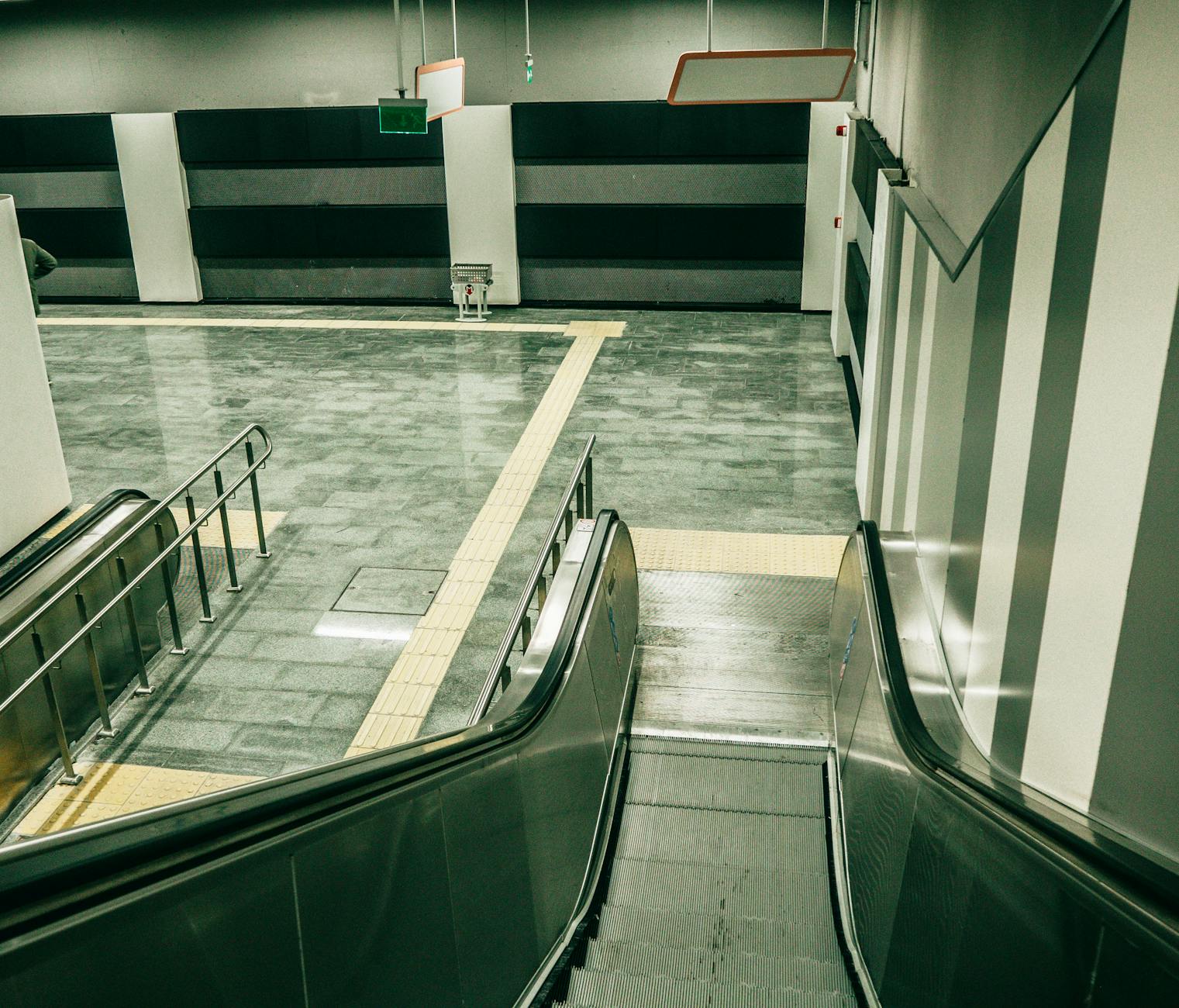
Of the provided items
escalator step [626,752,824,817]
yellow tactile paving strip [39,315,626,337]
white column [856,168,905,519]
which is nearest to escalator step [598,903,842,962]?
escalator step [626,752,824,817]

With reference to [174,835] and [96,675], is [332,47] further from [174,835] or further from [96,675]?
[174,835]

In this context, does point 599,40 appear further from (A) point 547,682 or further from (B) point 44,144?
(A) point 547,682

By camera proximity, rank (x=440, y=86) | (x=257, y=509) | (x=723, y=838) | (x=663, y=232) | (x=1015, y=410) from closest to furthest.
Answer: (x=1015, y=410), (x=723, y=838), (x=257, y=509), (x=440, y=86), (x=663, y=232)

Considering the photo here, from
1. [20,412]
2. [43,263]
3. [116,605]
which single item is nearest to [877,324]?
[116,605]

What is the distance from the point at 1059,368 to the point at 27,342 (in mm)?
6949

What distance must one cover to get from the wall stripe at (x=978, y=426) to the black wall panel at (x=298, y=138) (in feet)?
36.0

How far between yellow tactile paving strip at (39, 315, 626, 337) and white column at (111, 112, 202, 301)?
2.68 feet

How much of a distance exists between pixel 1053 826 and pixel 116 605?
199 inches

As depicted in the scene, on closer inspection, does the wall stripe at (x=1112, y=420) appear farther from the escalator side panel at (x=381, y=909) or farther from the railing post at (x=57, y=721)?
the railing post at (x=57, y=721)

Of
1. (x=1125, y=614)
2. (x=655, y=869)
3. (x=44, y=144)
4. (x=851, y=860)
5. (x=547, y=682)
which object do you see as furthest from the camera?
(x=44, y=144)

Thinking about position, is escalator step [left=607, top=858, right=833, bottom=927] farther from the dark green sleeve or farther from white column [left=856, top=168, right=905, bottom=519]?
the dark green sleeve

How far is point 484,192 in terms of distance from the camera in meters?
13.6

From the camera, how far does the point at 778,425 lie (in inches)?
379

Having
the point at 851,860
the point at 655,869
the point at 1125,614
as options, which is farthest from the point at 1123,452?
the point at 655,869
